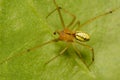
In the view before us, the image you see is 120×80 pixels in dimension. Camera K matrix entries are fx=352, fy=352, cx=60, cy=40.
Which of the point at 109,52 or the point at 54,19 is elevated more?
the point at 54,19

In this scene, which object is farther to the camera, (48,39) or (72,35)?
(72,35)

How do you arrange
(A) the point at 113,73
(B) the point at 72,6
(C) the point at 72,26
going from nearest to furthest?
1. (A) the point at 113,73
2. (B) the point at 72,6
3. (C) the point at 72,26

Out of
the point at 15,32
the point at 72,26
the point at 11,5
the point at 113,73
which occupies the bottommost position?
the point at 113,73

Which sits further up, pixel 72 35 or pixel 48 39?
pixel 48 39

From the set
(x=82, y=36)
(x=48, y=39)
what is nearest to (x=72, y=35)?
(x=82, y=36)

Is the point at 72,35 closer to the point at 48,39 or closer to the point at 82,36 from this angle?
the point at 82,36

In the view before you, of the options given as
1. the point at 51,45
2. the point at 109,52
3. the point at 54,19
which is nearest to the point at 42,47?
the point at 51,45

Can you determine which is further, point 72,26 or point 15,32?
point 72,26

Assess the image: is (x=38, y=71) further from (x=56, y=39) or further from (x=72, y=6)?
(x=72, y=6)
